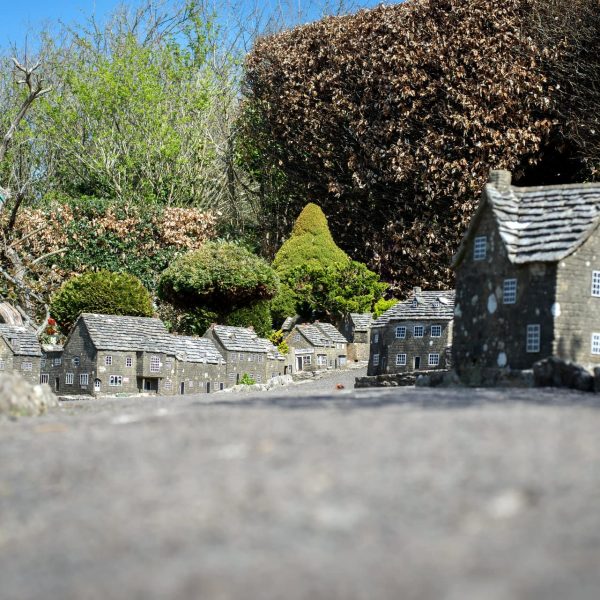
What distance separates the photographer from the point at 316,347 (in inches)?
1505

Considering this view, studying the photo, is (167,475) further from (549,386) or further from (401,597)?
(549,386)

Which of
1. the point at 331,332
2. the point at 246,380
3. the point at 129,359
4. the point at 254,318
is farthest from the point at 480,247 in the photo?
the point at 331,332

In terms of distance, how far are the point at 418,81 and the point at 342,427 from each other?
3477cm

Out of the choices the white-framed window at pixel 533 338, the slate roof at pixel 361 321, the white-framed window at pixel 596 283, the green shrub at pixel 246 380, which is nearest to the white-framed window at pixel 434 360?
the green shrub at pixel 246 380

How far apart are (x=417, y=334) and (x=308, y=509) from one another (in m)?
26.2

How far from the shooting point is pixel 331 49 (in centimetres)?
4638

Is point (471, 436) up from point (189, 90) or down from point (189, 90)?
down

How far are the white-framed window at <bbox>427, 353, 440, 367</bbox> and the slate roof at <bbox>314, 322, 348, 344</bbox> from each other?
667 cm

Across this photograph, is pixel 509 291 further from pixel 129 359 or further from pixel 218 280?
pixel 218 280

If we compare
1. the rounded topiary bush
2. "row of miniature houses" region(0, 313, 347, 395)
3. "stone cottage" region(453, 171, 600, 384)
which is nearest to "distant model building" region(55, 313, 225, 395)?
"row of miniature houses" region(0, 313, 347, 395)

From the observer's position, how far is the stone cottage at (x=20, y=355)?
30750 millimetres

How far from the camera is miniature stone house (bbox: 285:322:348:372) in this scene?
38.0 metres

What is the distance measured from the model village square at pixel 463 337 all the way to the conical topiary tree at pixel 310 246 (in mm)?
5213

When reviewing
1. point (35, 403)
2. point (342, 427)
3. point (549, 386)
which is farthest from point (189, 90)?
point (342, 427)
